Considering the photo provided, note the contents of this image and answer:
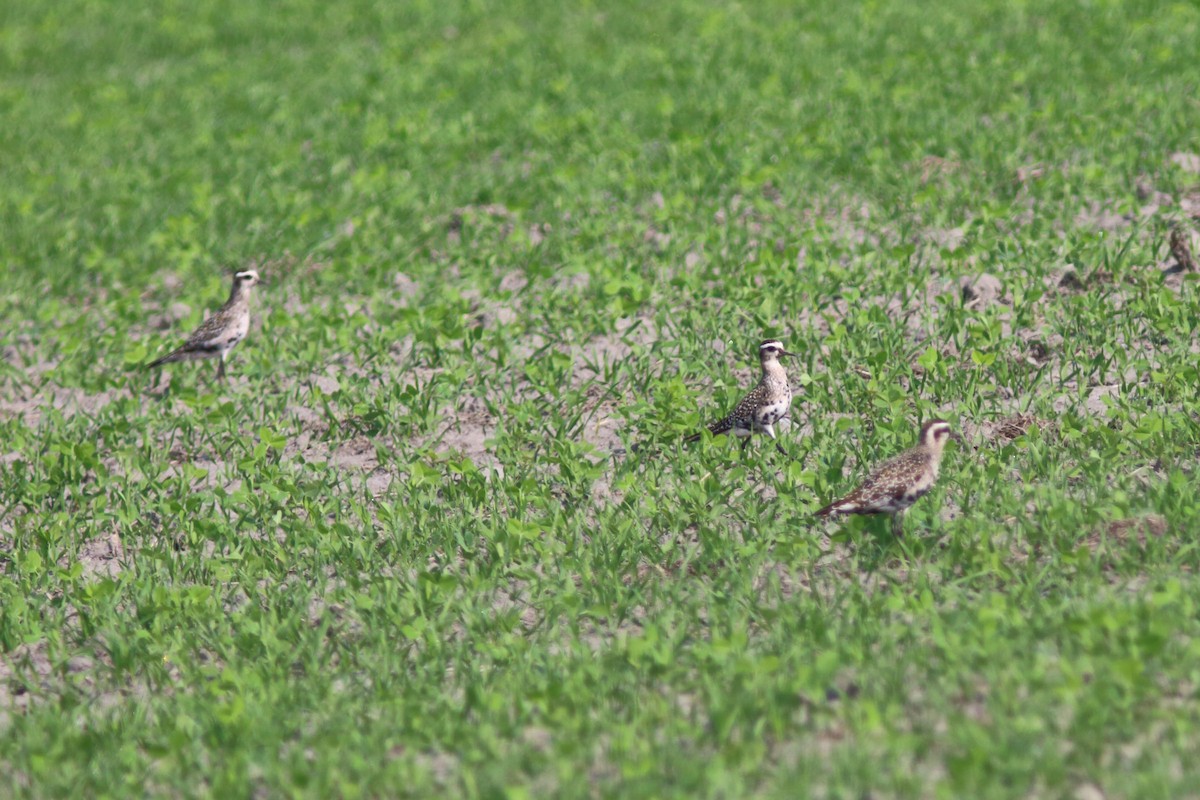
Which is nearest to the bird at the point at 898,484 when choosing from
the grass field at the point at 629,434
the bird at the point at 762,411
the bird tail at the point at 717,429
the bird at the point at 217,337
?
the grass field at the point at 629,434

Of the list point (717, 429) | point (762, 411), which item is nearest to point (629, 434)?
point (717, 429)

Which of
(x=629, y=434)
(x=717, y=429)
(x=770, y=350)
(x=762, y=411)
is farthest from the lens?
(x=629, y=434)

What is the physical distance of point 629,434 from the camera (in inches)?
351

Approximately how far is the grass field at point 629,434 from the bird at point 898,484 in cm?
14

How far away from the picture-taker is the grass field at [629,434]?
226 inches

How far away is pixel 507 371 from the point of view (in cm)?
1006

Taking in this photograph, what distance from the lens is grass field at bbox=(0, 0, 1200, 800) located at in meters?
5.74

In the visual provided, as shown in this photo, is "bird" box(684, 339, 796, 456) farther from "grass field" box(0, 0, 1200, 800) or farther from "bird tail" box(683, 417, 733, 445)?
"grass field" box(0, 0, 1200, 800)

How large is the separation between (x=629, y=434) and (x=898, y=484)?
2400 mm

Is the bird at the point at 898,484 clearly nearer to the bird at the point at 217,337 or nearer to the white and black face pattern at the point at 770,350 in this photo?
the white and black face pattern at the point at 770,350

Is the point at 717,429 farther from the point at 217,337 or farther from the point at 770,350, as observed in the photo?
the point at 217,337

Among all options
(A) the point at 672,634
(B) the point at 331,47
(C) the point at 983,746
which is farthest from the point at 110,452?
(B) the point at 331,47

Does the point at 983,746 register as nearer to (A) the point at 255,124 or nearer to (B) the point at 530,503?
(B) the point at 530,503

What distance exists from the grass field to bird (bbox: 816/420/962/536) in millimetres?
141
